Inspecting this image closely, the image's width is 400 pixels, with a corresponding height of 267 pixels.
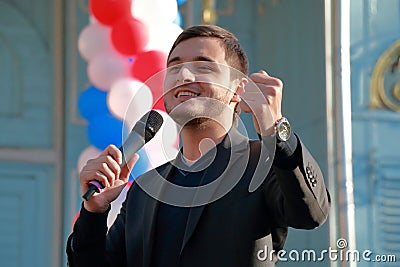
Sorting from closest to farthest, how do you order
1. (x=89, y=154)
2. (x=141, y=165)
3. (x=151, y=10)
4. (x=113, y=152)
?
(x=113, y=152) < (x=141, y=165) < (x=151, y=10) < (x=89, y=154)

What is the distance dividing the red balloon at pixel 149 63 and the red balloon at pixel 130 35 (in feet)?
0.19

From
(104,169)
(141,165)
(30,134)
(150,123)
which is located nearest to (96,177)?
(104,169)

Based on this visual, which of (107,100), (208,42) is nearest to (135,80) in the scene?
(107,100)

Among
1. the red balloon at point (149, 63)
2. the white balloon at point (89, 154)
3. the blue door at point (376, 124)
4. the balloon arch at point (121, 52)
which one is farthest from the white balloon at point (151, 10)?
the blue door at point (376, 124)

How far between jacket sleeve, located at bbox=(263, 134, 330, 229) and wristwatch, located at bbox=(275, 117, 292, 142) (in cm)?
2

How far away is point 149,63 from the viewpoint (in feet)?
14.1

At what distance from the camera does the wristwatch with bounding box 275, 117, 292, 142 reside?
6.22 feet

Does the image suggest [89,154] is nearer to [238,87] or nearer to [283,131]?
[238,87]

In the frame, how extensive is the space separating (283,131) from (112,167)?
0.39m

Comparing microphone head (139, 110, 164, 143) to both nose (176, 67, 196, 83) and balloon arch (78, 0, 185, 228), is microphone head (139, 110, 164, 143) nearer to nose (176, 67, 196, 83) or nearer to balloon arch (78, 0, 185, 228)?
nose (176, 67, 196, 83)

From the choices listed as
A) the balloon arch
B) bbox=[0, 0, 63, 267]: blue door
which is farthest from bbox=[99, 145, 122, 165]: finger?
bbox=[0, 0, 63, 267]: blue door

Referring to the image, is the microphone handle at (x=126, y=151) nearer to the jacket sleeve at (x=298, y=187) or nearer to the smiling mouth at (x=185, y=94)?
the smiling mouth at (x=185, y=94)

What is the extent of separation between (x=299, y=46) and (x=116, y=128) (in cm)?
177

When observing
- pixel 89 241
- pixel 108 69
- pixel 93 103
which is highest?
pixel 108 69
